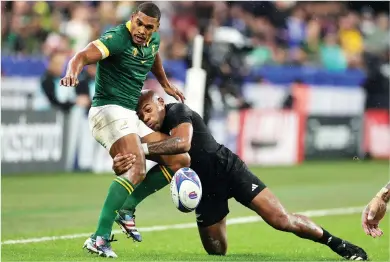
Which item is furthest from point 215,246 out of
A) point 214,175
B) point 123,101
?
point 123,101

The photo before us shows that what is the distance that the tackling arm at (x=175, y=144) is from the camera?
902 centimetres

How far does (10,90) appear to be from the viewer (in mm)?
17156

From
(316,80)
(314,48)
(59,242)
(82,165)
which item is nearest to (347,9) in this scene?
(314,48)

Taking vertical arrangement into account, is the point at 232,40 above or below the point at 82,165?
above

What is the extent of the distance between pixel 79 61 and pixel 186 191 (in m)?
1.52

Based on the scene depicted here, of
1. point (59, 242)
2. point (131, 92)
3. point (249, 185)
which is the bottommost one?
point (59, 242)

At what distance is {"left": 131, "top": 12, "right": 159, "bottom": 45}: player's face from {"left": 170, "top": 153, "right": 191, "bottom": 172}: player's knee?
117cm

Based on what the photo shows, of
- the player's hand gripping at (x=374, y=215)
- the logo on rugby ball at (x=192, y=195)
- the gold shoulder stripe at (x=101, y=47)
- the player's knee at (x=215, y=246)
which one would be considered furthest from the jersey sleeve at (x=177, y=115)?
the player's hand gripping at (x=374, y=215)

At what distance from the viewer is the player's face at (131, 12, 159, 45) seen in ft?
29.8

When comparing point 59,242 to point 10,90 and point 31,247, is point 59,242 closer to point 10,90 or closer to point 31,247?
point 31,247

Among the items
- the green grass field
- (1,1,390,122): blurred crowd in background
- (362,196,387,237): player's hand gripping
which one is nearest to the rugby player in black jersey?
the green grass field

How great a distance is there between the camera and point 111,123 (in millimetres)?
9320

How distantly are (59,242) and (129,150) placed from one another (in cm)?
190

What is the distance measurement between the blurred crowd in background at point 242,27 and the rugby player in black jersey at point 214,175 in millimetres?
9022
